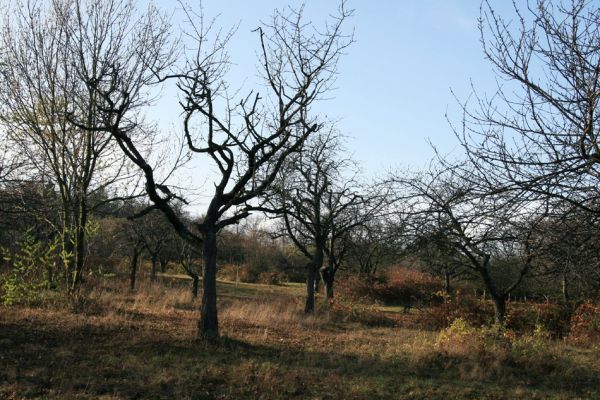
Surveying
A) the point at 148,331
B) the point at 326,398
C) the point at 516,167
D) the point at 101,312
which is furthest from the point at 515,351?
the point at 101,312

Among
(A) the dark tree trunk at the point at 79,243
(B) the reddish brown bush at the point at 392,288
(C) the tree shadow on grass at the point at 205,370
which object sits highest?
(A) the dark tree trunk at the point at 79,243

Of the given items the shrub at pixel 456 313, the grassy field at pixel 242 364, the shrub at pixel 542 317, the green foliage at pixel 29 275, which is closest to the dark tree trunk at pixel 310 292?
the shrub at pixel 456 313

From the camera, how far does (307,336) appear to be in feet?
38.7

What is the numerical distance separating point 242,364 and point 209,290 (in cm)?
222

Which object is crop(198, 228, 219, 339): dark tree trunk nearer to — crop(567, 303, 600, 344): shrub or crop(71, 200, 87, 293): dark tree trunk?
crop(71, 200, 87, 293): dark tree trunk

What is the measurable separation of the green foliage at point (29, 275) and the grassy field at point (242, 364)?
416 millimetres

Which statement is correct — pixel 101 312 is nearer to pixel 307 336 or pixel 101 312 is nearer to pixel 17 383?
pixel 307 336

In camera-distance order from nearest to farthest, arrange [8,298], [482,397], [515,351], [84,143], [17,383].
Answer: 1. [17,383]
2. [482,397]
3. [515,351]
4. [8,298]
5. [84,143]

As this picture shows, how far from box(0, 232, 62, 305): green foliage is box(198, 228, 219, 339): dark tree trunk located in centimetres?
384

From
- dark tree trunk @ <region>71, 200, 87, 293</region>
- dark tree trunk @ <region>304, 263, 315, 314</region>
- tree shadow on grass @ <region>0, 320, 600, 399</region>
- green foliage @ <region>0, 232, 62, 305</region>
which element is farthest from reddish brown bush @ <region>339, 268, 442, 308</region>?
tree shadow on grass @ <region>0, 320, 600, 399</region>

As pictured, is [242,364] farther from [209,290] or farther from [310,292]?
[310,292]

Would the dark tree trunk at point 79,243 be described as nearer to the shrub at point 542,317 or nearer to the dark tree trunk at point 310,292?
the dark tree trunk at point 310,292

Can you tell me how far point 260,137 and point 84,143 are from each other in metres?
5.80

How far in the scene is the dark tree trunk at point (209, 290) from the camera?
9.42 metres
